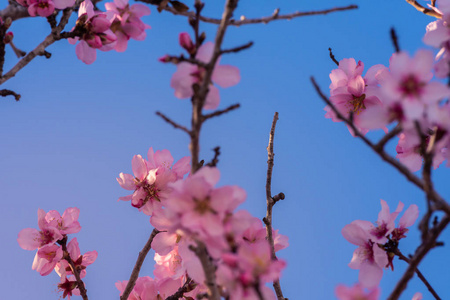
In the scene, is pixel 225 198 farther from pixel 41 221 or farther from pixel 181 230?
pixel 41 221

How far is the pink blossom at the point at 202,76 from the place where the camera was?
4.47ft

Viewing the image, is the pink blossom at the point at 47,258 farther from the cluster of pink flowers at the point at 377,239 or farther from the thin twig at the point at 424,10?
the thin twig at the point at 424,10

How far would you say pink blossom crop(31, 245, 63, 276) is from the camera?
2357mm

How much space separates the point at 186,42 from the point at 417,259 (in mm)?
1032

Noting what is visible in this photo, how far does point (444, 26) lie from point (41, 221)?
7.36ft

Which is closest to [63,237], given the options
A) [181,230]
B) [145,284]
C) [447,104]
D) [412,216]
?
[145,284]

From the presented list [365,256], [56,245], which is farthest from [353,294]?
[56,245]

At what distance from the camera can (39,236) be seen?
8.04 feet

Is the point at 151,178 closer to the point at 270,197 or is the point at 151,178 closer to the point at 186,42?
the point at 270,197

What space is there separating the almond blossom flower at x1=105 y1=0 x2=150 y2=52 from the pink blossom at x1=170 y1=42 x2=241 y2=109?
915 mm

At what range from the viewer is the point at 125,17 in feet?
7.11

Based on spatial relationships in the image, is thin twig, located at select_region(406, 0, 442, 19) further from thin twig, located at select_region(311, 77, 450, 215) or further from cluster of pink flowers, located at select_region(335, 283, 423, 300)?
cluster of pink flowers, located at select_region(335, 283, 423, 300)

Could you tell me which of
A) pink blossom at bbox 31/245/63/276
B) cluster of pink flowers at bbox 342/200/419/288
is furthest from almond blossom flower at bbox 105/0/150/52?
cluster of pink flowers at bbox 342/200/419/288

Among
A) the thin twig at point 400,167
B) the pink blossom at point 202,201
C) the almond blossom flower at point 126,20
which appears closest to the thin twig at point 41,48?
the almond blossom flower at point 126,20
